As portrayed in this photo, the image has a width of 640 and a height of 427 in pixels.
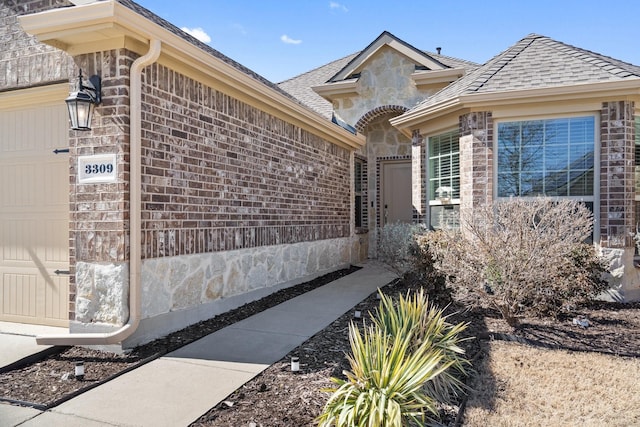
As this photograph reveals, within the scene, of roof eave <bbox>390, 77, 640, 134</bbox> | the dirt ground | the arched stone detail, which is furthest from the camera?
the arched stone detail

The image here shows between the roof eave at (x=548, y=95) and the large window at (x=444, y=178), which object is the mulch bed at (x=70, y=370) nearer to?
the large window at (x=444, y=178)

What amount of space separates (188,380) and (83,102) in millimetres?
2817

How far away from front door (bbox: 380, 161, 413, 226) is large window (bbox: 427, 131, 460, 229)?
11.4 feet

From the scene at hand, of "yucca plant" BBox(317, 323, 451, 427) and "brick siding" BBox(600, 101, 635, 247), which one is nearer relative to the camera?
"yucca plant" BBox(317, 323, 451, 427)

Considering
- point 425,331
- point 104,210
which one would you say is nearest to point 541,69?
point 425,331

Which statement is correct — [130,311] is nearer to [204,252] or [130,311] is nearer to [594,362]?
[204,252]

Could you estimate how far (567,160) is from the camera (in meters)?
7.02

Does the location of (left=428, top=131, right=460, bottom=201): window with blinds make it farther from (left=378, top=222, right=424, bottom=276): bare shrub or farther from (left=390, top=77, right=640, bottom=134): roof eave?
(left=378, top=222, right=424, bottom=276): bare shrub

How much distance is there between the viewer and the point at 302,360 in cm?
420

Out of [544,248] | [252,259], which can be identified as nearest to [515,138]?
[544,248]

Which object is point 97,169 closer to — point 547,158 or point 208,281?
point 208,281

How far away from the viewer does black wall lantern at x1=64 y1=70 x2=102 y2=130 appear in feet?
13.9

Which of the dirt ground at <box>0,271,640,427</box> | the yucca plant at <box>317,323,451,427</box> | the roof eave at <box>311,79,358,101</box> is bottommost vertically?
the dirt ground at <box>0,271,640,427</box>

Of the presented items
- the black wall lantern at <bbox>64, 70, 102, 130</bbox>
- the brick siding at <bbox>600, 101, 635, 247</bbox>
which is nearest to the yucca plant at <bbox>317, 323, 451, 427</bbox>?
the black wall lantern at <bbox>64, 70, 102, 130</bbox>
